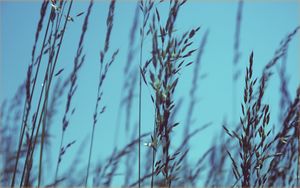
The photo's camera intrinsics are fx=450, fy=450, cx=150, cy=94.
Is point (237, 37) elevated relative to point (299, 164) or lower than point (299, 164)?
elevated

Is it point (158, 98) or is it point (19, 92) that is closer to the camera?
point (158, 98)

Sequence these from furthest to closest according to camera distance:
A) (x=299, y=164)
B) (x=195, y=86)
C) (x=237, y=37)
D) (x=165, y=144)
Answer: (x=237, y=37) < (x=195, y=86) < (x=299, y=164) < (x=165, y=144)

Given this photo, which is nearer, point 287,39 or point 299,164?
point 299,164

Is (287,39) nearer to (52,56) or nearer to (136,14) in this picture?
(136,14)

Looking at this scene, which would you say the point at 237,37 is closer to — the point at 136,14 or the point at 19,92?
the point at 136,14

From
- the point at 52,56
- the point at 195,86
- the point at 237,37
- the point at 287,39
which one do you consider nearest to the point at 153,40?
the point at 52,56

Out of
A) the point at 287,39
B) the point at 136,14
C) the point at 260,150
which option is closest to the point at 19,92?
the point at 136,14

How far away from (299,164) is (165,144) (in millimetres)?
632

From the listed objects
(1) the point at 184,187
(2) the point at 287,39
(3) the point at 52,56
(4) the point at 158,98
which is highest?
(2) the point at 287,39

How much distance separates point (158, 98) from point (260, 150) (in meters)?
0.33

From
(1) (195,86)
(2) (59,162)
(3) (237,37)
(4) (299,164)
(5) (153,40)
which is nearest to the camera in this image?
(5) (153,40)

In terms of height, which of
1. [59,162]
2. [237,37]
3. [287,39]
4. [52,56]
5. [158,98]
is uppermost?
[237,37]

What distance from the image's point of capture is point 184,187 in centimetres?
264

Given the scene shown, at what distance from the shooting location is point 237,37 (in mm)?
3176
